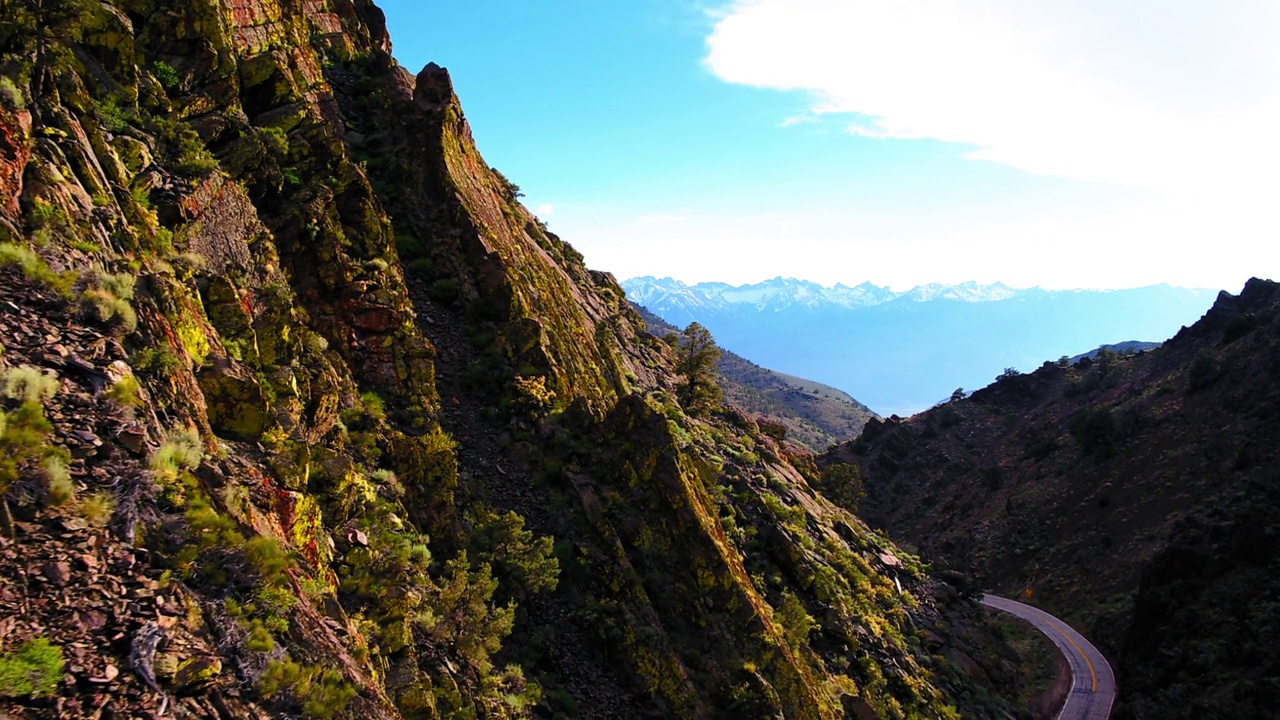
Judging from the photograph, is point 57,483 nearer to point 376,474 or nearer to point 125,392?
point 125,392

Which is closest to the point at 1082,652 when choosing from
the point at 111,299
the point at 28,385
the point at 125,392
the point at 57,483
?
the point at 125,392

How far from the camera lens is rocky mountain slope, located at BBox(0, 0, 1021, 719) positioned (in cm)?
727

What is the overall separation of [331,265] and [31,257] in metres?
9.88

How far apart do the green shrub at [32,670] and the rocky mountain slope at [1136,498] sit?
3820 centimetres

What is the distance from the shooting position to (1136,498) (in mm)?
48812

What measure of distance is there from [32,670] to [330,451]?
8.19 meters

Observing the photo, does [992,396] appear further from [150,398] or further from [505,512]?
[150,398]

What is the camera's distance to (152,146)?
14.0m

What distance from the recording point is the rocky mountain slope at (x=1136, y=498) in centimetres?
3006

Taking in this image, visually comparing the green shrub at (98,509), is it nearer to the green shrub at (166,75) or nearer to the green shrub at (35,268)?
the green shrub at (35,268)

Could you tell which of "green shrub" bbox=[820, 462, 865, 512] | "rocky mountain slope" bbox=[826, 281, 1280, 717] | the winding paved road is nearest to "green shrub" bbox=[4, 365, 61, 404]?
"rocky mountain slope" bbox=[826, 281, 1280, 717]

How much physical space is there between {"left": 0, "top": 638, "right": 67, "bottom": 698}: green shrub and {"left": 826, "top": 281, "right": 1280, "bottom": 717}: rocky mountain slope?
125ft

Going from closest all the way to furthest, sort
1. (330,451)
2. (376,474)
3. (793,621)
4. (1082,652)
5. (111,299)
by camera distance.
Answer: (111,299) < (330,451) < (376,474) < (793,621) < (1082,652)

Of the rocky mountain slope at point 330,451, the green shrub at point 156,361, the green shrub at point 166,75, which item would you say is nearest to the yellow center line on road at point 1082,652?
the rocky mountain slope at point 330,451
